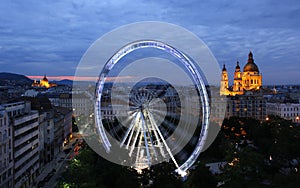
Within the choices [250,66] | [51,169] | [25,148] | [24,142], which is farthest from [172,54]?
[250,66]

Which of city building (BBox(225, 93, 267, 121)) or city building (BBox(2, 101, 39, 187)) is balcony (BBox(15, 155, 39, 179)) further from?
city building (BBox(225, 93, 267, 121))

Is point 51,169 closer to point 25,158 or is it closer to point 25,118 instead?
point 25,158

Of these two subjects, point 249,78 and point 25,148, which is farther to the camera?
point 249,78

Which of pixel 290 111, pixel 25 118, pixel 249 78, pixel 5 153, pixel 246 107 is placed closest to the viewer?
pixel 5 153

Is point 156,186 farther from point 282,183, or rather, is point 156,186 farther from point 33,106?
point 33,106

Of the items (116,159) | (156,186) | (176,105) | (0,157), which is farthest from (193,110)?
(0,157)

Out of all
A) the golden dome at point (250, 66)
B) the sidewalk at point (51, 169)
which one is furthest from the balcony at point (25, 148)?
the golden dome at point (250, 66)

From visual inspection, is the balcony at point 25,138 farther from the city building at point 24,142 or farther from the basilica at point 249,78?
the basilica at point 249,78
